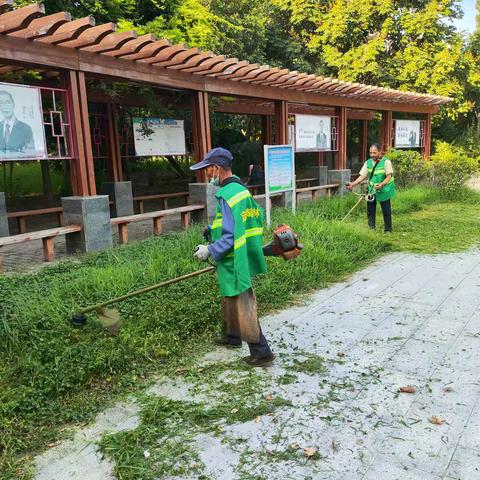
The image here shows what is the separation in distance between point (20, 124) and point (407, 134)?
13733mm

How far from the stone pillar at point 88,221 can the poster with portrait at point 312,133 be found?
5.77 meters

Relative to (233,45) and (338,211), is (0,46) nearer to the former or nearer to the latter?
(338,211)

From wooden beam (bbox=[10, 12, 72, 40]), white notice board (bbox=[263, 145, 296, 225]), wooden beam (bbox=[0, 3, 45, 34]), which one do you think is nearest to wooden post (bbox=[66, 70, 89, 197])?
wooden beam (bbox=[10, 12, 72, 40])

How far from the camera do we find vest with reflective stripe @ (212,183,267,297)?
3553mm

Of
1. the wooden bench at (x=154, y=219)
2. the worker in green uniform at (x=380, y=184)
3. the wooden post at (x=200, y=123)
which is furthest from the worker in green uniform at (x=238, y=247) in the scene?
the wooden post at (x=200, y=123)

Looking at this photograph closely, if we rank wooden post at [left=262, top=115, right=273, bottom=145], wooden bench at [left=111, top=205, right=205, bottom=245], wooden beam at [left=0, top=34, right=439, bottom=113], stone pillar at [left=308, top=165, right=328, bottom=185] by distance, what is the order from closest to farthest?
wooden beam at [left=0, top=34, right=439, bottom=113]
wooden bench at [left=111, top=205, right=205, bottom=245]
wooden post at [left=262, top=115, right=273, bottom=145]
stone pillar at [left=308, top=165, right=328, bottom=185]

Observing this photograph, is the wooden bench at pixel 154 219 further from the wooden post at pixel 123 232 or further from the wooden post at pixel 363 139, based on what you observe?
the wooden post at pixel 363 139

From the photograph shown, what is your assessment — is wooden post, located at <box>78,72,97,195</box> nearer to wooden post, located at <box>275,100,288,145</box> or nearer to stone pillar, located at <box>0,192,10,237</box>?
stone pillar, located at <box>0,192,10,237</box>

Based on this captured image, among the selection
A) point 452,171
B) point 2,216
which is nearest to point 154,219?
point 2,216

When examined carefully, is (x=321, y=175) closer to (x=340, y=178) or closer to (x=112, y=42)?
(x=340, y=178)

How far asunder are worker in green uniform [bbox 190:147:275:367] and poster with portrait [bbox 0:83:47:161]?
11.9 feet

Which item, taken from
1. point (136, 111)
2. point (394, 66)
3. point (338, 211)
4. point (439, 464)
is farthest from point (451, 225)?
point (394, 66)

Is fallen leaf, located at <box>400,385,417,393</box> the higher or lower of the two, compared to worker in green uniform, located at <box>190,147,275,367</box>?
lower

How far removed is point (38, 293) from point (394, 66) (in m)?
19.8
